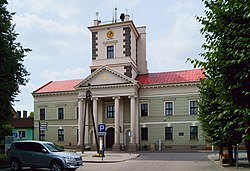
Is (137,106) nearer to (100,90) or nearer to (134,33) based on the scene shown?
(100,90)

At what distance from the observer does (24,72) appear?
2478 cm

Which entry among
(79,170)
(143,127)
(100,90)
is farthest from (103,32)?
(79,170)

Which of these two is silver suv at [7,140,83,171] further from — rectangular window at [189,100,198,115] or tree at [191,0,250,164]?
rectangular window at [189,100,198,115]

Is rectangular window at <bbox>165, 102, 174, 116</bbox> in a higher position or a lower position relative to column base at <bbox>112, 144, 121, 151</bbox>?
higher

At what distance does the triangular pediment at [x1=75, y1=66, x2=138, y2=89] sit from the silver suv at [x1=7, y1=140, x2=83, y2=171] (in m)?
27.0

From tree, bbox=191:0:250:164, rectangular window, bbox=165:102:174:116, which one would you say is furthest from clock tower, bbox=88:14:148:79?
tree, bbox=191:0:250:164

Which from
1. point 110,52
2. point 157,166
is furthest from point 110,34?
point 157,166

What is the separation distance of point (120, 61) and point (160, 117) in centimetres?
1009

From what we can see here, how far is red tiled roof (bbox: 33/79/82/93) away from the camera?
52.2 m

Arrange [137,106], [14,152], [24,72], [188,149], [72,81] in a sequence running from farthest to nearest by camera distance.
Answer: [72,81] → [137,106] → [188,149] → [24,72] → [14,152]

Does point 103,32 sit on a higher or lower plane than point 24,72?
higher

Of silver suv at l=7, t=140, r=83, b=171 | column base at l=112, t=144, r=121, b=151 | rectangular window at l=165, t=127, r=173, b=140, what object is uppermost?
silver suv at l=7, t=140, r=83, b=171

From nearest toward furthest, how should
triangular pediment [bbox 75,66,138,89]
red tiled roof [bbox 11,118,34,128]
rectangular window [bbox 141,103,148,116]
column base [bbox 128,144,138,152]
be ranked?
column base [bbox 128,144,138,152], triangular pediment [bbox 75,66,138,89], rectangular window [bbox 141,103,148,116], red tiled roof [bbox 11,118,34,128]

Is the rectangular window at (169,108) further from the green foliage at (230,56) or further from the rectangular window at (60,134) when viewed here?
the green foliage at (230,56)
